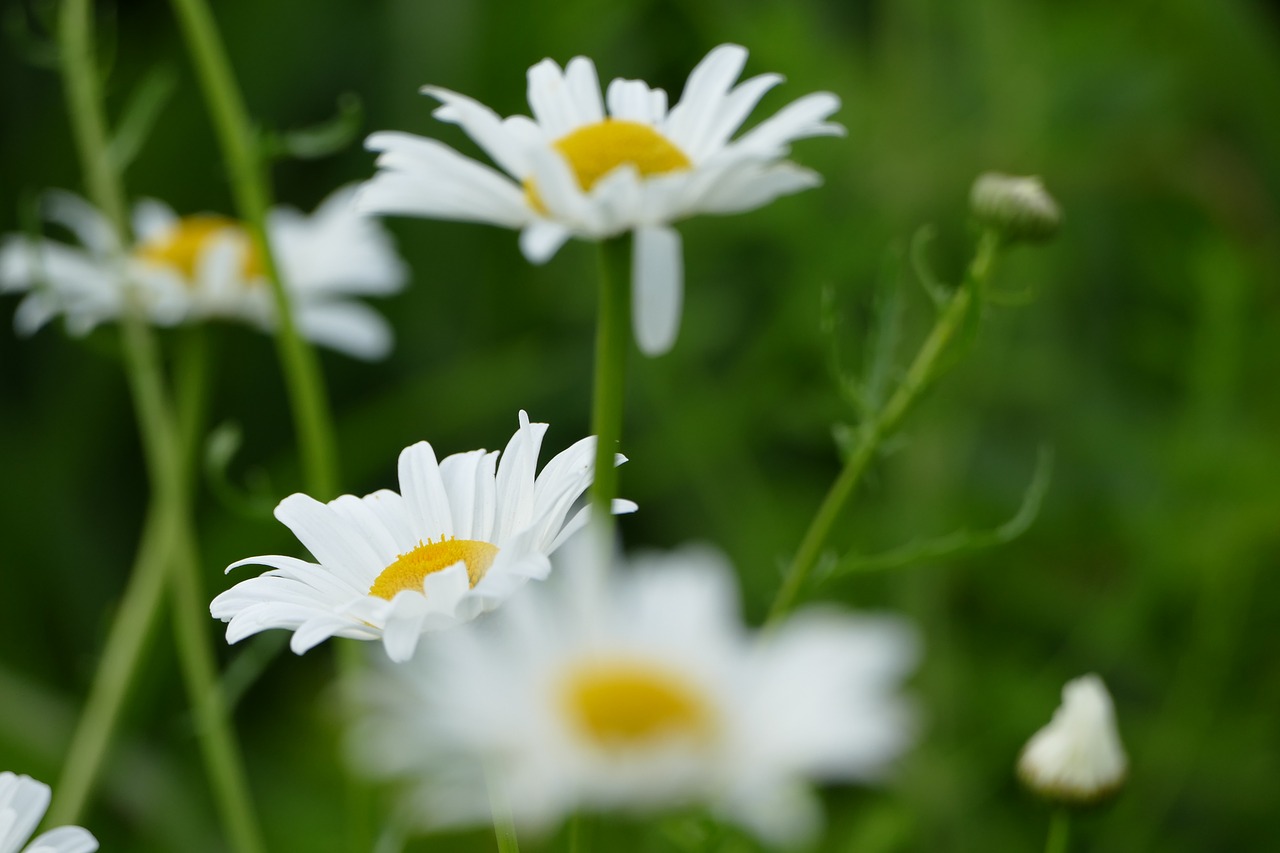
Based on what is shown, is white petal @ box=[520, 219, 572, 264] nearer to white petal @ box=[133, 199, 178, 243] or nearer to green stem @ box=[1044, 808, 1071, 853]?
green stem @ box=[1044, 808, 1071, 853]

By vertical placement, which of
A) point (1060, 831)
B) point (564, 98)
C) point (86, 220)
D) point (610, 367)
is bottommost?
point (1060, 831)

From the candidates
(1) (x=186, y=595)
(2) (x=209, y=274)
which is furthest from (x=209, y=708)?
(2) (x=209, y=274)

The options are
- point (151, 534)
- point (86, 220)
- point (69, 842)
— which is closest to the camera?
point (69, 842)

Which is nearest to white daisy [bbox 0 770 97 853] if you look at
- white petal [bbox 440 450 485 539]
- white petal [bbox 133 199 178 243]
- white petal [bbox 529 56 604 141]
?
white petal [bbox 440 450 485 539]

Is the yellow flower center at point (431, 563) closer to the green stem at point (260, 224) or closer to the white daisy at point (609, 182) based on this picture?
the white daisy at point (609, 182)

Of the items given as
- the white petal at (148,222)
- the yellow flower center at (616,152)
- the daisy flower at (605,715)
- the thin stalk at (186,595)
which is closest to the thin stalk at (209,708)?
the thin stalk at (186,595)

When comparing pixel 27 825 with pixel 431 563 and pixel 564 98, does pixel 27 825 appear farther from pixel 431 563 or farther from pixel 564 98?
pixel 564 98

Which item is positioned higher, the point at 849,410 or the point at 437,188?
the point at 849,410

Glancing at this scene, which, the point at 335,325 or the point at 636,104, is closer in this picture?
the point at 636,104
